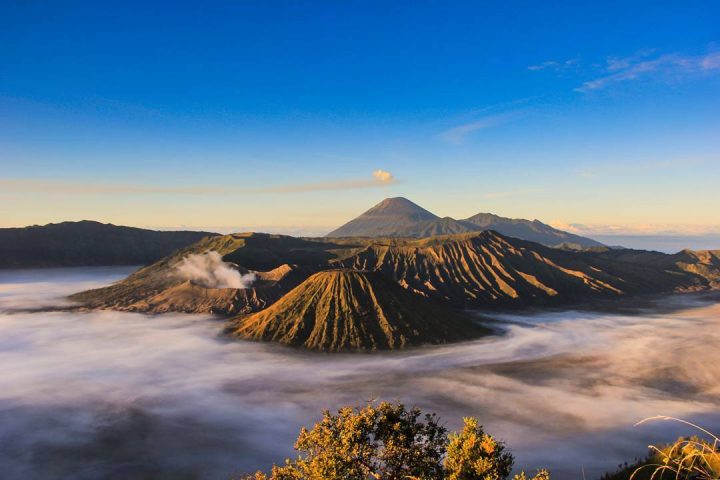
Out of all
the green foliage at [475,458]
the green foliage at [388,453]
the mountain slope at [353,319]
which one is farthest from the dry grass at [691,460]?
the mountain slope at [353,319]

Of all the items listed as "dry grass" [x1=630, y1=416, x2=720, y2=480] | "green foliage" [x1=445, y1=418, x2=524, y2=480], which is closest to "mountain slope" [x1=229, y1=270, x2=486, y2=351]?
"dry grass" [x1=630, y1=416, x2=720, y2=480]

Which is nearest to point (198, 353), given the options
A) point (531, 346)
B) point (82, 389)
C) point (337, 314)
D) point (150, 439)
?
point (82, 389)

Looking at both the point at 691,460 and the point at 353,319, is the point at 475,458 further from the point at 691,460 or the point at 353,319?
the point at 353,319

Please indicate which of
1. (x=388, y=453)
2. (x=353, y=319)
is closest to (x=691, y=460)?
(x=388, y=453)

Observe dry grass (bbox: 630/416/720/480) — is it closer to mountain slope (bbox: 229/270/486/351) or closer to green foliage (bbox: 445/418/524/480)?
green foliage (bbox: 445/418/524/480)

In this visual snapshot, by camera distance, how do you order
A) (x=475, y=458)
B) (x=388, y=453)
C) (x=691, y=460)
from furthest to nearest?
(x=388, y=453)
(x=475, y=458)
(x=691, y=460)
